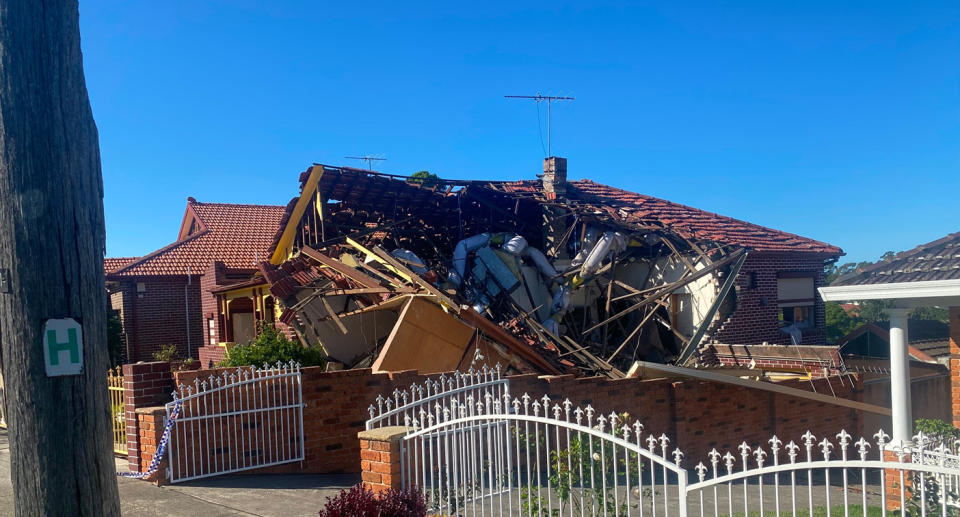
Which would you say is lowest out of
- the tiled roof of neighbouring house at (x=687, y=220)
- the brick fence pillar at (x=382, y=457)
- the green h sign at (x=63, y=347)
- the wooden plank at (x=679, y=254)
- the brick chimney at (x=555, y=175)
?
the brick fence pillar at (x=382, y=457)

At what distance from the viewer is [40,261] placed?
3.30 m

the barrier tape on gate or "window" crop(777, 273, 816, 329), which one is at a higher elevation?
"window" crop(777, 273, 816, 329)

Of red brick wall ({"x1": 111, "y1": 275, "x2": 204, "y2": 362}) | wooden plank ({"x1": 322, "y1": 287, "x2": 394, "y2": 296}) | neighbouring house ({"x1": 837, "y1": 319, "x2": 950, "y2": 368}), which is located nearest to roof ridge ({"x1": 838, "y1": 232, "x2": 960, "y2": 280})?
wooden plank ({"x1": 322, "y1": 287, "x2": 394, "y2": 296})

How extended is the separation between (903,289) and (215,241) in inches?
937

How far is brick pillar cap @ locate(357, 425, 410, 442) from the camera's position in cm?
667

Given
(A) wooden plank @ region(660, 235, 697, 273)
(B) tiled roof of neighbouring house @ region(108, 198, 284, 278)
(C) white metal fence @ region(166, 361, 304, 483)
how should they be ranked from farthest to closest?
1. (B) tiled roof of neighbouring house @ region(108, 198, 284, 278)
2. (A) wooden plank @ region(660, 235, 697, 273)
3. (C) white metal fence @ region(166, 361, 304, 483)

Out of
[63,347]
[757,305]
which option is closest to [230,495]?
[63,347]

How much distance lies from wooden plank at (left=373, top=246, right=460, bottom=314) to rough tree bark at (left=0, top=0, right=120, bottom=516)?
8631 mm

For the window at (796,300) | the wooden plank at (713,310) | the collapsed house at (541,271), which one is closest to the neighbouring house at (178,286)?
the collapsed house at (541,271)

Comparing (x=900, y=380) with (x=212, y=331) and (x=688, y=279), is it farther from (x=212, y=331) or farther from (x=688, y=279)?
(x=212, y=331)

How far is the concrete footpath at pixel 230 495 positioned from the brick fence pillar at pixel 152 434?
16 centimetres

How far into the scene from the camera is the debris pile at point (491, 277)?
12531mm

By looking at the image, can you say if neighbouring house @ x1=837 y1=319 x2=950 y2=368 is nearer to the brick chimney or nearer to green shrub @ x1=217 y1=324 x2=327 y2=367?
the brick chimney

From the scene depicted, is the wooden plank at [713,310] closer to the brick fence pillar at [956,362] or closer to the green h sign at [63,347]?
the brick fence pillar at [956,362]
